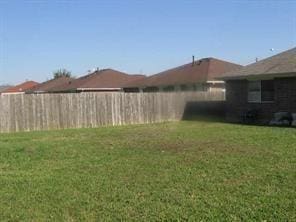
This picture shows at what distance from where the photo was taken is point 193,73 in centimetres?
3584

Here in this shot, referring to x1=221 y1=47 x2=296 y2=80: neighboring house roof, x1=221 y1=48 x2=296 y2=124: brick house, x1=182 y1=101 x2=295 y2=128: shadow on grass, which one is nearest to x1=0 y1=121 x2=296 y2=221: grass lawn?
x1=221 y1=48 x2=296 y2=124: brick house

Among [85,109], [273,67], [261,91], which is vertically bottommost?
[85,109]

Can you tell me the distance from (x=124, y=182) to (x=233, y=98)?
59.9 feet

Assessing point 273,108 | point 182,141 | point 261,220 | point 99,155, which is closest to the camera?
point 261,220

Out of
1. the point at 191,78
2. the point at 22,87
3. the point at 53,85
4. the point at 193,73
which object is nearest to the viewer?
the point at 191,78

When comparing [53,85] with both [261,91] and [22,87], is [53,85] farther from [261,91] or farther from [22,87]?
[261,91]

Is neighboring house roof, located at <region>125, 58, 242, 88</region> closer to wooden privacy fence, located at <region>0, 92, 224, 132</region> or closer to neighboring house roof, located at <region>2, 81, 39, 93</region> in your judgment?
wooden privacy fence, located at <region>0, 92, 224, 132</region>

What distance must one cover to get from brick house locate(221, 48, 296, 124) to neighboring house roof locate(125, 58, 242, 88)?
660 cm

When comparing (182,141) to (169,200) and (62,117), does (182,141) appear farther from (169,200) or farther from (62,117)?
(62,117)

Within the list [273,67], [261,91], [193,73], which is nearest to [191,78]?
[193,73]

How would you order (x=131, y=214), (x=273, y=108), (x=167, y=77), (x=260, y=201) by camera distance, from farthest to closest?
(x=167, y=77) < (x=273, y=108) < (x=260, y=201) < (x=131, y=214)

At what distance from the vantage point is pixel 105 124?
25.4 m

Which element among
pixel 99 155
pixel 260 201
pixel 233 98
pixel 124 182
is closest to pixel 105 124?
pixel 233 98

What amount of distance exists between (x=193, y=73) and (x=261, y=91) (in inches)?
463
